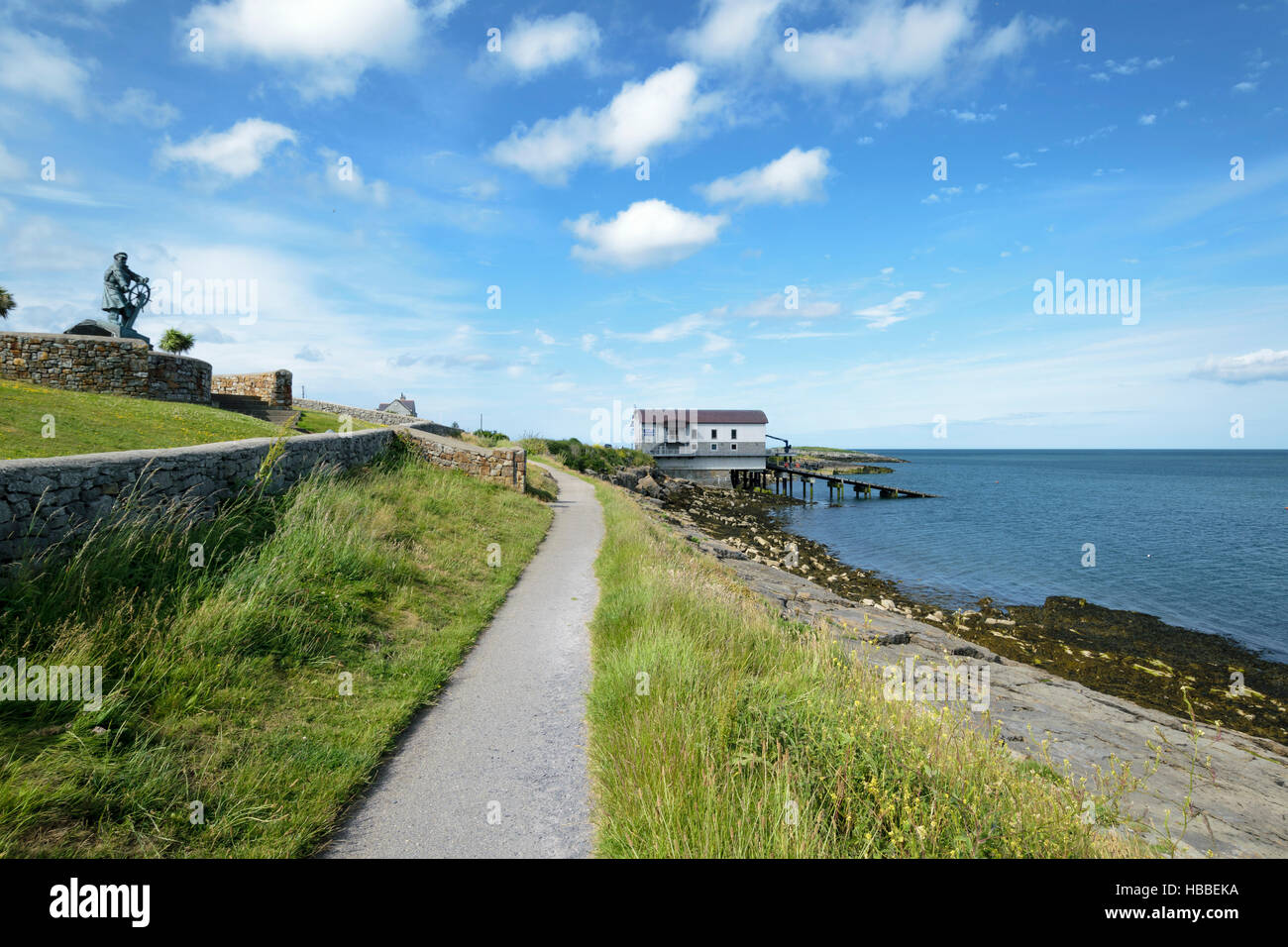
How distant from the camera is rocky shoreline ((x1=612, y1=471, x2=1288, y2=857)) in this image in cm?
692

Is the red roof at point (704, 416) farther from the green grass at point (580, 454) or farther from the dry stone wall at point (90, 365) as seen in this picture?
the dry stone wall at point (90, 365)

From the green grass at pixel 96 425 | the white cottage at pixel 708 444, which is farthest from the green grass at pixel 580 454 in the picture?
the green grass at pixel 96 425

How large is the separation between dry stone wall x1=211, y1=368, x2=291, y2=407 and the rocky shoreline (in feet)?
68.9

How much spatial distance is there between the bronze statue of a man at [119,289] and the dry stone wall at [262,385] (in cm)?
405

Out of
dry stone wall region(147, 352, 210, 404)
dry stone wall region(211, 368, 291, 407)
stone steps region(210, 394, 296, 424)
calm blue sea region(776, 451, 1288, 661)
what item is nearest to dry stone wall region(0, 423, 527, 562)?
dry stone wall region(147, 352, 210, 404)

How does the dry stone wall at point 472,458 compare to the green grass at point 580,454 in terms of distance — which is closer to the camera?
the dry stone wall at point 472,458

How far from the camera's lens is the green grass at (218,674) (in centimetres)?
343

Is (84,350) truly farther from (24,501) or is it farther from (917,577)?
(917,577)

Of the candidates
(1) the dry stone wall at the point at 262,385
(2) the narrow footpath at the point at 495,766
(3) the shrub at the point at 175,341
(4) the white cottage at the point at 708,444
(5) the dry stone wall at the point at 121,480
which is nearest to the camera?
(2) the narrow footpath at the point at 495,766

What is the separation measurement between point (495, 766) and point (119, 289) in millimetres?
30791

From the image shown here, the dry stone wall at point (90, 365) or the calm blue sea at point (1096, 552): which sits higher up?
the dry stone wall at point (90, 365)

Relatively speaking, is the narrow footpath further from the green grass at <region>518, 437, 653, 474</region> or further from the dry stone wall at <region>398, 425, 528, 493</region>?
the green grass at <region>518, 437, 653, 474</region>

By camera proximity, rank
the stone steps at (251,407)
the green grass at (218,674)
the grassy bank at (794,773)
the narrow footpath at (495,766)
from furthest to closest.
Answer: the stone steps at (251,407), the narrow footpath at (495,766), the green grass at (218,674), the grassy bank at (794,773)

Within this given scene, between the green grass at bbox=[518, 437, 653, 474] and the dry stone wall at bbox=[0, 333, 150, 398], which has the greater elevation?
the dry stone wall at bbox=[0, 333, 150, 398]
